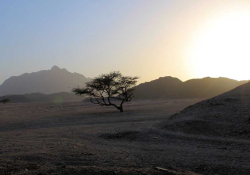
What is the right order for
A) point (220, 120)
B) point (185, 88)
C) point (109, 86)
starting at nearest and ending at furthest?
1. point (220, 120)
2. point (109, 86)
3. point (185, 88)

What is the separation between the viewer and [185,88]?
10294 cm

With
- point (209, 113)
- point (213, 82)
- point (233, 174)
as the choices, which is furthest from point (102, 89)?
point (213, 82)

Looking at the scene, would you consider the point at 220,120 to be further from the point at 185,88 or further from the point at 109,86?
the point at 185,88

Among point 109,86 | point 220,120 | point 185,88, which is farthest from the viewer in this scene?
point 185,88

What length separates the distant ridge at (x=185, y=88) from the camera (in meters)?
96.1

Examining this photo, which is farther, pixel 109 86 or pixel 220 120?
pixel 109 86

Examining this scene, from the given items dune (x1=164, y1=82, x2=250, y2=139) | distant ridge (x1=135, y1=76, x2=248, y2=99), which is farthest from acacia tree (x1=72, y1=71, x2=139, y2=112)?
distant ridge (x1=135, y1=76, x2=248, y2=99)

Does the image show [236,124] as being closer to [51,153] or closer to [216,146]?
[216,146]

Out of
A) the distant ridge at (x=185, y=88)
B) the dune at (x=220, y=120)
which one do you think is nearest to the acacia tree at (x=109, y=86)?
the dune at (x=220, y=120)

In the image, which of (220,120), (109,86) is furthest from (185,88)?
(220,120)

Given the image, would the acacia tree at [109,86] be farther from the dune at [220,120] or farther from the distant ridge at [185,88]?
the distant ridge at [185,88]

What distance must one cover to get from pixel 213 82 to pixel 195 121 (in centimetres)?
9670

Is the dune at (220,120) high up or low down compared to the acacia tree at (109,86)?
down

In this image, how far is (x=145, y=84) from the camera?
119 m
